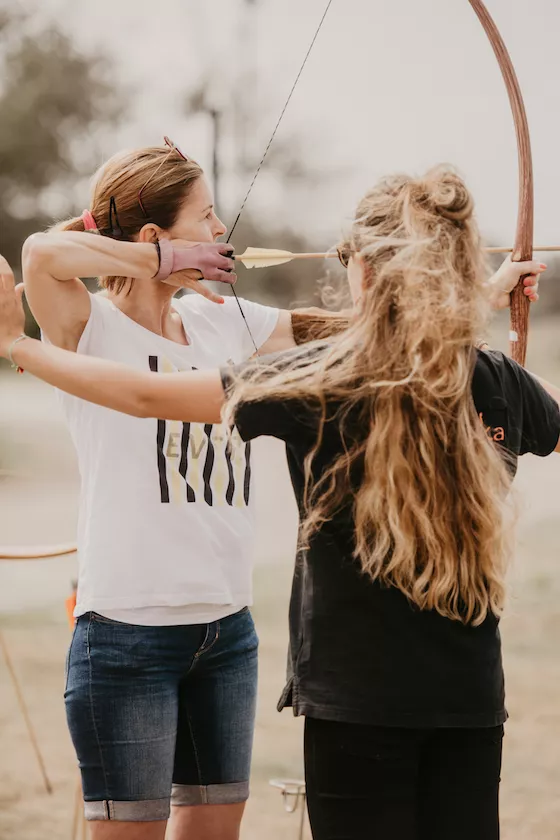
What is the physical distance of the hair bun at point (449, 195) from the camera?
1010mm

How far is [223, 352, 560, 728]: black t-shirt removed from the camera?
0.97 meters

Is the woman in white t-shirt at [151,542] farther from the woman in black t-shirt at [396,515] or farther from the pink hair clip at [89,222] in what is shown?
the woman in black t-shirt at [396,515]

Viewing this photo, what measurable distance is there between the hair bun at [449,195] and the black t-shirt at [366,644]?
0.55 feet

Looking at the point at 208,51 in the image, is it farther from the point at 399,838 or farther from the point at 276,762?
the point at 399,838

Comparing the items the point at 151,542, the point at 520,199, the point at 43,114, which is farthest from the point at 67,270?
the point at 43,114

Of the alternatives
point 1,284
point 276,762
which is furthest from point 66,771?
point 1,284

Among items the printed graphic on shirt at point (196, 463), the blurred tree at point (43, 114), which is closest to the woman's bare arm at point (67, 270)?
the printed graphic on shirt at point (196, 463)

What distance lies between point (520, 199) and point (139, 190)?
71cm

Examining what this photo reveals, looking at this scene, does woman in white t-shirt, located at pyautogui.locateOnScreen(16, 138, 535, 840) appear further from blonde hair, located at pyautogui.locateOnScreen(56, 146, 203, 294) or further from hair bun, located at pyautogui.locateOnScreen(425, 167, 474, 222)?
hair bun, located at pyautogui.locateOnScreen(425, 167, 474, 222)

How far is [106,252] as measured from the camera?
1.22 m

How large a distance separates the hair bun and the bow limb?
0.48m

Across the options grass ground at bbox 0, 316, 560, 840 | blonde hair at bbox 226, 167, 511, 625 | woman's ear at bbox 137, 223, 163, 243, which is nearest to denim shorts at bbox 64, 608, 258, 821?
blonde hair at bbox 226, 167, 511, 625

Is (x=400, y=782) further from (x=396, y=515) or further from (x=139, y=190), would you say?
(x=139, y=190)

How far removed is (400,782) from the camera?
3.22ft
